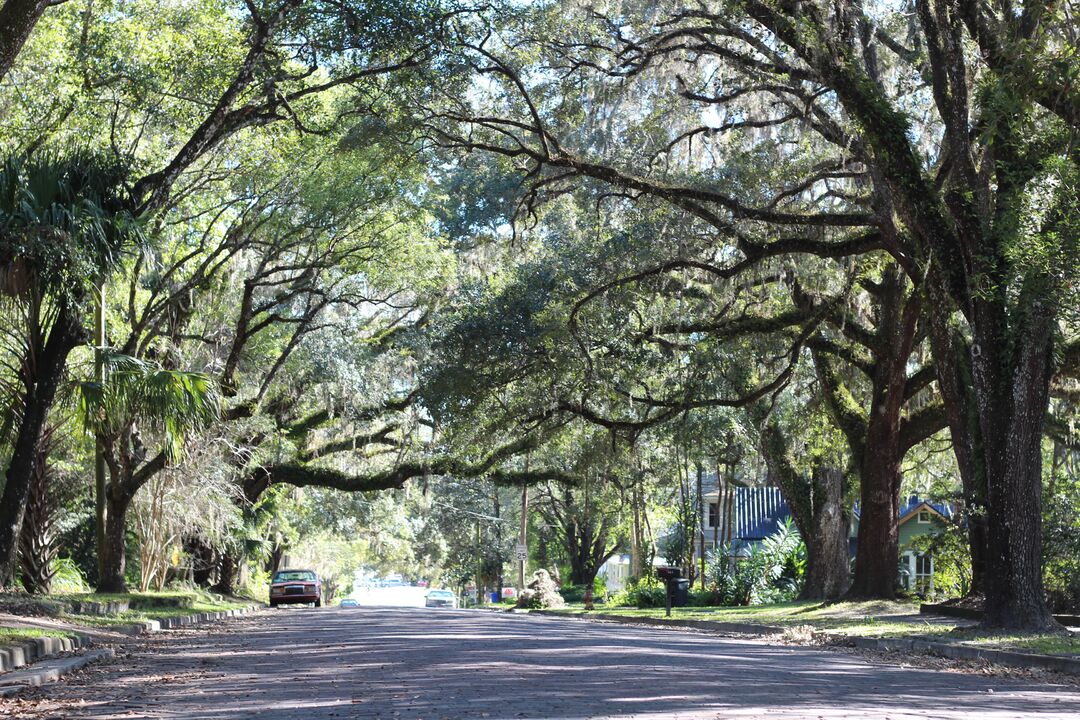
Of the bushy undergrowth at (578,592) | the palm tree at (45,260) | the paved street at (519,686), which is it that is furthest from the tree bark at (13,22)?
the bushy undergrowth at (578,592)

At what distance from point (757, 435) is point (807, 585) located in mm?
3800

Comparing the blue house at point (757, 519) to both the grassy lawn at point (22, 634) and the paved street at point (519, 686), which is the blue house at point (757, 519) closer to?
the paved street at point (519, 686)

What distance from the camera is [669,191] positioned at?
19.0 m

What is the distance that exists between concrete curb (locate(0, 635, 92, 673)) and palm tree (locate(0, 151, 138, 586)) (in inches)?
139

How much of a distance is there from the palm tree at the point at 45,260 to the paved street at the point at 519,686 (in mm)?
3520

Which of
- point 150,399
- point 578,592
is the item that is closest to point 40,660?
point 150,399

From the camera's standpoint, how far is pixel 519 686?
9.81 meters

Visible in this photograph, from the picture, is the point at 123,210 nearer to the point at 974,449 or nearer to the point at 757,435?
the point at 974,449

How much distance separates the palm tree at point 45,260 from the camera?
13.9 meters

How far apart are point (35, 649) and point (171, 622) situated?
9.79 metres

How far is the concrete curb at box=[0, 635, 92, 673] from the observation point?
1103 cm

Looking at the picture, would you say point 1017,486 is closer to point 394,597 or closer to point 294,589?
point 294,589

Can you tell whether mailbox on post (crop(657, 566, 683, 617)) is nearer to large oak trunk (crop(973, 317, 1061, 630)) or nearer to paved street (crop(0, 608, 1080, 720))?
paved street (crop(0, 608, 1080, 720))

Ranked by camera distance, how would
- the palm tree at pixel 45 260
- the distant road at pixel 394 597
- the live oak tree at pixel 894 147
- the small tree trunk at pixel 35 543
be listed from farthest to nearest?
the distant road at pixel 394 597 → the small tree trunk at pixel 35 543 → the live oak tree at pixel 894 147 → the palm tree at pixel 45 260
